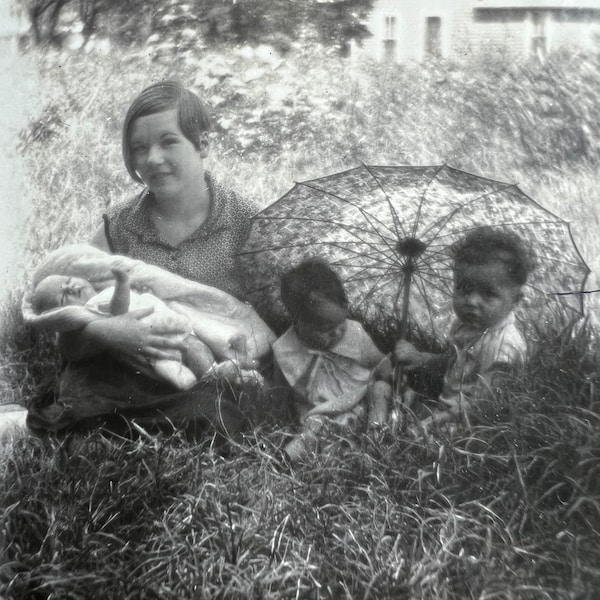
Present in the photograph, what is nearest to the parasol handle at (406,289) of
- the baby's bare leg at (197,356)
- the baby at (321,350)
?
the baby at (321,350)

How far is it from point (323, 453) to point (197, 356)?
729 mm

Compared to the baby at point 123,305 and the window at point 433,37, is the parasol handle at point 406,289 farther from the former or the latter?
the window at point 433,37

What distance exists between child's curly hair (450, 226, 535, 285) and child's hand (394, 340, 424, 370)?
43 cm

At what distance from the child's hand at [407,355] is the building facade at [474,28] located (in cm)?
140

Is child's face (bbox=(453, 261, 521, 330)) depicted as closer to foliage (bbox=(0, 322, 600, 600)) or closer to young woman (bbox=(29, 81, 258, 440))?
foliage (bbox=(0, 322, 600, 600))

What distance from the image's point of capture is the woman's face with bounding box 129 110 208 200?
4598 millimetres

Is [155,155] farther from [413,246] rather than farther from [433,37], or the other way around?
[433,37]

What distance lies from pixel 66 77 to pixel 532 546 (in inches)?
123

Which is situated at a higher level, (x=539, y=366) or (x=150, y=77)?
(x=150, y=77)

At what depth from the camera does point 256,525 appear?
4070mm

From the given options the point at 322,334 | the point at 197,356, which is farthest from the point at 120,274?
the point at 322,334

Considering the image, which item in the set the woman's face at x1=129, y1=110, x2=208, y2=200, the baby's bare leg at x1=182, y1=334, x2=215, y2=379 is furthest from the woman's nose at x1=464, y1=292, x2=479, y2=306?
the woman's face at x1=129, y1=110, x2=208, y2=200

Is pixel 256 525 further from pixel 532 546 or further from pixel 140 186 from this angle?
pixel 140 186

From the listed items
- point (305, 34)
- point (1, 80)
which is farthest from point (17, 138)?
point (305, 34)
